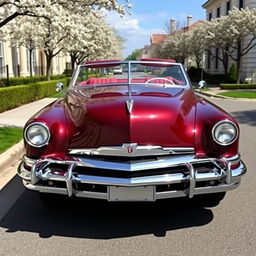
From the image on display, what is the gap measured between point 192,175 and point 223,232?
2.38 feet

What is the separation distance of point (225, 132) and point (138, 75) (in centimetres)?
203

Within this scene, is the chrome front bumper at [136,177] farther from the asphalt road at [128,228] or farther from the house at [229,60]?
the house at [229,60]

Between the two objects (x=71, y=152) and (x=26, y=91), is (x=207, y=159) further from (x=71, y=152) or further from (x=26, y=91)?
(x=26, y=91)

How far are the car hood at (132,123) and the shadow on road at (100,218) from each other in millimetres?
835

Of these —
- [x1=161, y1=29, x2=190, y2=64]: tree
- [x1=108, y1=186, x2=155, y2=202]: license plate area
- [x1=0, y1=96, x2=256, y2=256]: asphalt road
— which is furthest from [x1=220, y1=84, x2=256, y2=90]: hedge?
[x1=108, y1=186, x2=155, y2=202]: license plate area

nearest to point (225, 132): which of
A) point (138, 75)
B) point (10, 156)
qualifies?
point (138, 75)

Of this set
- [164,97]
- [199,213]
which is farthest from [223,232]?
[164,97]

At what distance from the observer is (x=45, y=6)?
30.0 feet

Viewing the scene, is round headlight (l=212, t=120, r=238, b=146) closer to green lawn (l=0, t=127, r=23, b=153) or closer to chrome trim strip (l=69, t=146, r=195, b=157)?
chrome trim strip (l=69, t=146, r=195, b=157)

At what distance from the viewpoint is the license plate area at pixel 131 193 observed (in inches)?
136

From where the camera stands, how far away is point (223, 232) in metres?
3.71

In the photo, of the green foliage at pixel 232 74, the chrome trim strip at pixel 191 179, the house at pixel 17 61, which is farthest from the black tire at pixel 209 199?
the green foliage at pixel 232 74

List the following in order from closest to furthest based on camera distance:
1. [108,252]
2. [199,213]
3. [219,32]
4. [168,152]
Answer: [108,252] → [168,152] → [199,213] → [219,32]

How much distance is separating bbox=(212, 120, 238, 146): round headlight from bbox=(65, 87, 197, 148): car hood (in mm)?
233
